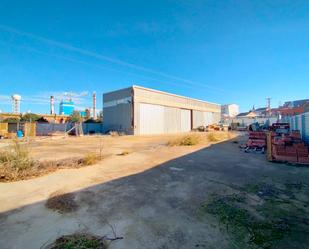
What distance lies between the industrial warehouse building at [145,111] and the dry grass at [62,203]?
24382 mm

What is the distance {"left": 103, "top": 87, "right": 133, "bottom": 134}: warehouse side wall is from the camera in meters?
29.6

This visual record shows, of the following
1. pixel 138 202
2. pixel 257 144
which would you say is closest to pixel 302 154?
pixel 257 144

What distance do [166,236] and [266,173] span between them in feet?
15.9

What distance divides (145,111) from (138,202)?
26.7 m

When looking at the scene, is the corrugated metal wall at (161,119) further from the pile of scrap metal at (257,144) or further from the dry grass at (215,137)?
the pile of scrap metal at (257,144)

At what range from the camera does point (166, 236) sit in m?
2.86

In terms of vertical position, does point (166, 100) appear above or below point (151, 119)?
above

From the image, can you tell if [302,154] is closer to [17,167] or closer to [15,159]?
[17,167]

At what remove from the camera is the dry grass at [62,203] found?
3732 millimetres

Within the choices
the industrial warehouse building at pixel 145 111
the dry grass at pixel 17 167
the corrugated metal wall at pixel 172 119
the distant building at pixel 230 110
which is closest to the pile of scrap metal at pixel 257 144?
the dry grass at pixel 17 167

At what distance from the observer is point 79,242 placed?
265 centimetres

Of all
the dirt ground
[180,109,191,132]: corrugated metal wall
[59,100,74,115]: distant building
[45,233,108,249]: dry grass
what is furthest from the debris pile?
[59,100,74,115]: distant building

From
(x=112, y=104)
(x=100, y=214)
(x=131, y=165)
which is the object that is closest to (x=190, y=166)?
(x=131, y=165)

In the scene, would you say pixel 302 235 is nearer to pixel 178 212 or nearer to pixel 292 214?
pixel 292 214
